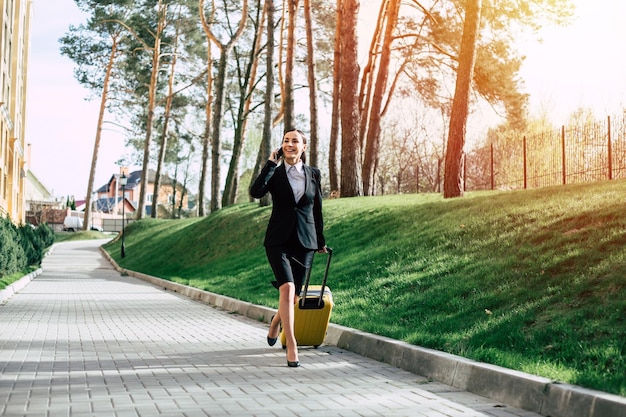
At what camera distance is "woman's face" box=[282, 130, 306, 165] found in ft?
25.2

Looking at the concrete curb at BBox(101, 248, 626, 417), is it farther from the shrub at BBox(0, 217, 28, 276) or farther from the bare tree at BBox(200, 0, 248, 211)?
the bare tree at BBox(200, 0, 248, 211)

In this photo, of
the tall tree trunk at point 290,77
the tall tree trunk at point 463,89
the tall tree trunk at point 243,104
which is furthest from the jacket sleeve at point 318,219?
the tall tree trunk at point 243,104

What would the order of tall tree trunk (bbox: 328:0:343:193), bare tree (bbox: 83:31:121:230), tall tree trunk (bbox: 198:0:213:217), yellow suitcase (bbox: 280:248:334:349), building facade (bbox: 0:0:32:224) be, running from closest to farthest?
yellow suitcase (bbox: 280:248:334:349)
tall tree trunk (bbox: 328:0:343:193)
building facade (bbox: 0:0:32:224)
tall tree trunk (bbox: 198:0:213:217)
bare tree (bbox: 83:31:121:230)

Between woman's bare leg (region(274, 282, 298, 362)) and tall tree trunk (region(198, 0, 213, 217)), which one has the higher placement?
tall tree trunk (region(198, 0, 213, 217))

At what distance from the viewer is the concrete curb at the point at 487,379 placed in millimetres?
5035

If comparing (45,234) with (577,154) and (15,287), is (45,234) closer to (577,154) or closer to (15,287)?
(15,287)

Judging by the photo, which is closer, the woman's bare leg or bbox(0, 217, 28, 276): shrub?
the woman's bare leg

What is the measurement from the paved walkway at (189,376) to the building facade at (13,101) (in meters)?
24.5

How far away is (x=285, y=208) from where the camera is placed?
7.67 meters

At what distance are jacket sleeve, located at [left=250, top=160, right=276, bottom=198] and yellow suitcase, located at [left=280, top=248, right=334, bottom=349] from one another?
45.4 inches

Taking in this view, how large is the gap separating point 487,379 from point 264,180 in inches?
112

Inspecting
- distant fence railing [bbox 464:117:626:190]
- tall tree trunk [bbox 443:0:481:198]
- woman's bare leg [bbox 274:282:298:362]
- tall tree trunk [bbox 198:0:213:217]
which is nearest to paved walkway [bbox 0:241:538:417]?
woman's bare leg [bbox 274:282:298:362]

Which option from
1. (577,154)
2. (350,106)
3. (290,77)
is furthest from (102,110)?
(577,154)

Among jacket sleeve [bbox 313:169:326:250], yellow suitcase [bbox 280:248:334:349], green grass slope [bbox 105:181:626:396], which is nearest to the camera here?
green grass slope [bbox 105:181:626:396]
